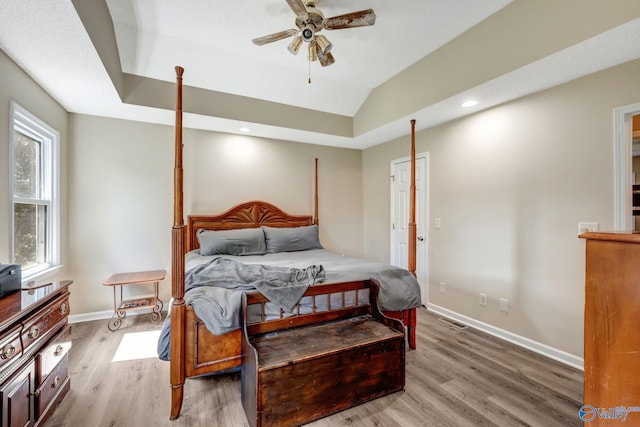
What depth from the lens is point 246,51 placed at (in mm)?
2881

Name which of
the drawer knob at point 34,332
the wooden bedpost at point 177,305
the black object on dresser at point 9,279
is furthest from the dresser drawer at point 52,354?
the wooden bedpost at point 177,305

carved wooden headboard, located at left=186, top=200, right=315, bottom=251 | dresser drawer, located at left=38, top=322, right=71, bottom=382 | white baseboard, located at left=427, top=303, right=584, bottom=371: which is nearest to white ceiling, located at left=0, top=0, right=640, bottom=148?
carved wooden headboard, located at left=186, top=200, right=315, bottom=251

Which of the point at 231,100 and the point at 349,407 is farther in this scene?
the point at 231,100

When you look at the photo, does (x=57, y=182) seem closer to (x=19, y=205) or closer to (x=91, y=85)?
(x=19, y=205)

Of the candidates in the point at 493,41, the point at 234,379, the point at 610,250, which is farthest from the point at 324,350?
the point at 493,41

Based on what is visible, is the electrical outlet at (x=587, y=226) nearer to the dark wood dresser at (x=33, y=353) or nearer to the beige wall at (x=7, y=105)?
the dark wood dresser at (x=33, y=353)

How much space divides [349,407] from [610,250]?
5.27 ft

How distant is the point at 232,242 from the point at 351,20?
8.30ft

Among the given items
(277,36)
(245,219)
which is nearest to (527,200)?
(277,36)

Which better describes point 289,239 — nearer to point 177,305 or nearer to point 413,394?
point 177,305

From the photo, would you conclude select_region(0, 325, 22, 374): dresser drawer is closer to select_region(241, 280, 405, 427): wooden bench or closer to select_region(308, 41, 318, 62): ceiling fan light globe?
select_region(241, 280, 405, 427): wooden bench

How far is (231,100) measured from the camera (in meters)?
3.36

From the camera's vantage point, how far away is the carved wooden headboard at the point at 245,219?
366 centimetres

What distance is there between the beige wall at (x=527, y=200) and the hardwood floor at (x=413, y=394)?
502 millimetres
